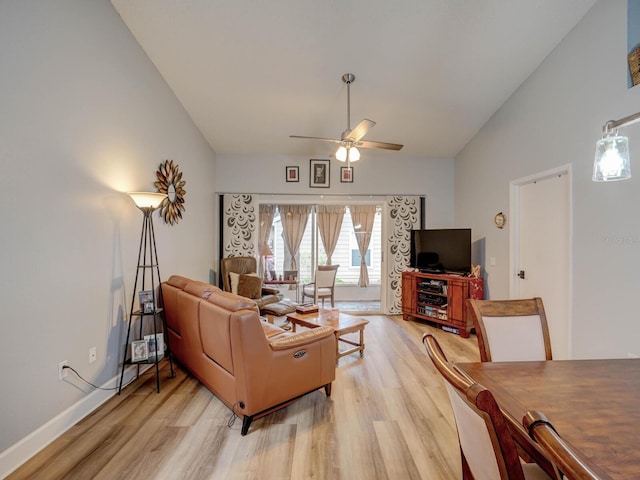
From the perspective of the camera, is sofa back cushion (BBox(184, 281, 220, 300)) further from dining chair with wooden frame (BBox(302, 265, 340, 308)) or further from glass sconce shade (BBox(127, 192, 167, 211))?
dining chair with wooden frame (BBox(302, 265, 340, 308))

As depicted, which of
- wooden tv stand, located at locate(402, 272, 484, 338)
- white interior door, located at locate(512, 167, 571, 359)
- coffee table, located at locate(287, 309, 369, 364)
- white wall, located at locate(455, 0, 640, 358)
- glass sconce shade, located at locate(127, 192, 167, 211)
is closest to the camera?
white wall, located at locate(455, 0, 640, 358)

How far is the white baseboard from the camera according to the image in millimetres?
1684

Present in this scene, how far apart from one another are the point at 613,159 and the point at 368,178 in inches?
163

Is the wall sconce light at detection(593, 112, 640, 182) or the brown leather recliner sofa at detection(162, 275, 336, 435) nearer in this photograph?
the wall sconce light at detection(593, 112, 640, 182)

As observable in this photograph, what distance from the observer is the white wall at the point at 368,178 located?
5266 millimetres

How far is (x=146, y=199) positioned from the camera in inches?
103

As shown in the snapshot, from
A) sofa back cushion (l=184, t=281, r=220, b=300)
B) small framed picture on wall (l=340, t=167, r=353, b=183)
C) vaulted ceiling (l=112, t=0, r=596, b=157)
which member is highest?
vaulted ceiling (l=112, t=0, r=596, b=157)

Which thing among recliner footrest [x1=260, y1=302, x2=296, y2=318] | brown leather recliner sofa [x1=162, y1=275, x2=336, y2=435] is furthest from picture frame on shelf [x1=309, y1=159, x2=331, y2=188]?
brown leather recliner sofa [x1=162, y1=275, x2=336, y2=435]

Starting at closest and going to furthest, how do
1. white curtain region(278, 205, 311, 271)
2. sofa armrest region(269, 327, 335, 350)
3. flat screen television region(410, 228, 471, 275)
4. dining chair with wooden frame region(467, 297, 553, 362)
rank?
dining chair with wooden frame region(467, 297, 553, 362) → sofa armrest region(269, 327, 335, 350) → flat screen television region(410, 228, 471, 275) → white curtain region(278, 205, 311, 271)

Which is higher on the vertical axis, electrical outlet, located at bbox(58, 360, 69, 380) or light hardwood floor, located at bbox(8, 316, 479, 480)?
electrical outlet, located at bbox(58, 360, 69, 380)

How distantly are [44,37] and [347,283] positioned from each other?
581 cm

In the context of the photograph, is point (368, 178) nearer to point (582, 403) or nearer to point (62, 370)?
point (582, 403)

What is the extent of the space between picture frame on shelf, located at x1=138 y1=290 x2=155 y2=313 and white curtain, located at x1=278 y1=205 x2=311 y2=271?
12.3ft

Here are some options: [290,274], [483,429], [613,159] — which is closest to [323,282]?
[290,274]
